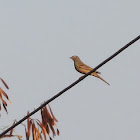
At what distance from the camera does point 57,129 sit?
867 centimetres

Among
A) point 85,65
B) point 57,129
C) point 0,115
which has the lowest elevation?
point 57,129

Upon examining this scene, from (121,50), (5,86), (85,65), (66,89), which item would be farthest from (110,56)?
(85,65)

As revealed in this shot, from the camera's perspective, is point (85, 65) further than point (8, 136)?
Yes

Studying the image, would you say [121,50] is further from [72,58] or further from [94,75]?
[72,58]

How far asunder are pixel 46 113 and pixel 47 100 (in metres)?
2.24

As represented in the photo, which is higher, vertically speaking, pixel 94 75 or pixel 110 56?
pixel 94 75

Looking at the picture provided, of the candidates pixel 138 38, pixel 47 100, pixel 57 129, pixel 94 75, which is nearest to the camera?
pixel 138 38

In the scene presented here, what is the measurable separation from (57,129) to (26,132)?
490 mm

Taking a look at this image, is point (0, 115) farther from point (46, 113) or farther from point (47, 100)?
point (47, 100)

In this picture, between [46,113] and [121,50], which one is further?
[46,113]

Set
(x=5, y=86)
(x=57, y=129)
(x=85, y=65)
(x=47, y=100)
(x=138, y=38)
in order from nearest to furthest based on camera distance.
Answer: (x=138, y=38), (x=47, y=100), (x=5, y=86), (x=57, y=129), (x=85, y=65)

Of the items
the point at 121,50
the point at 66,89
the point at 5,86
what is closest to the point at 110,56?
the point at 121,50

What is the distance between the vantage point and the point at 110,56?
227 inches

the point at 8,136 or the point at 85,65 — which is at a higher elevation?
the point at 85,65
